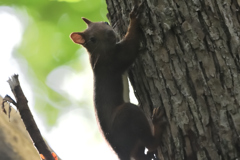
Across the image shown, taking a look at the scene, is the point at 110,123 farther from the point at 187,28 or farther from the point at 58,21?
the point at 58,21

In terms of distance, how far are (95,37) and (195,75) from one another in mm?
1650

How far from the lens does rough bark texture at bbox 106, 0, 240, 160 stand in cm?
236

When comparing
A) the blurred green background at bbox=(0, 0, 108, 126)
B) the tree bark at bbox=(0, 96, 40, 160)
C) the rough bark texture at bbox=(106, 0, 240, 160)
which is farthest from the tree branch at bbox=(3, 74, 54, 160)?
the tree bark at bbox=(0, 96, 40, 160)

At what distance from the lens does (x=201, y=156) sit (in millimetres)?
2379

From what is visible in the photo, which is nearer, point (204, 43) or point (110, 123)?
point (204, 43)

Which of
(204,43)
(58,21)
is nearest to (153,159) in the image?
(204,43)

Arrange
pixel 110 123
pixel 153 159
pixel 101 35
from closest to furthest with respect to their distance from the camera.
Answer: pixel 153 159 → pixel 110 123 → pixel 101 35

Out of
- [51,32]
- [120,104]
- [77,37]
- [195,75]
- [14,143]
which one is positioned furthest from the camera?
[14,143]

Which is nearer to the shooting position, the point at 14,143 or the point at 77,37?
the point at 77,37

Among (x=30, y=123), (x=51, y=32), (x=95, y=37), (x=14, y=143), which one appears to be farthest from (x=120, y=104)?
(x=14, y=143)

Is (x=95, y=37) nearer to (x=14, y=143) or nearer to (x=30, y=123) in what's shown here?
(x=30, y=123)

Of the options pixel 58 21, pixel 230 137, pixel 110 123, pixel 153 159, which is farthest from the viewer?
pixel 58 21

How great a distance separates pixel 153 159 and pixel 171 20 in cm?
101

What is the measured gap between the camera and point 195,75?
8.16 ft
